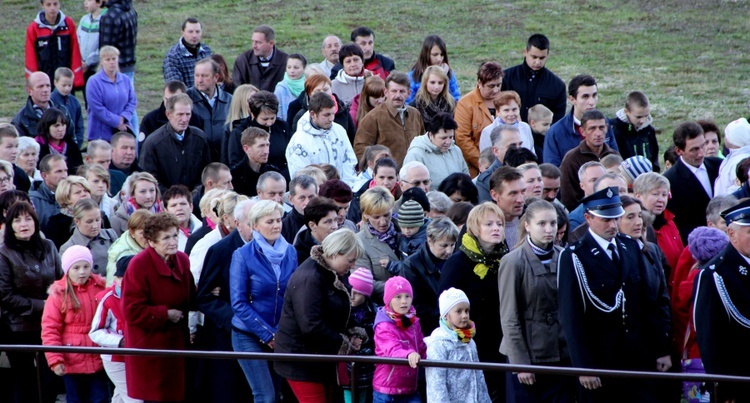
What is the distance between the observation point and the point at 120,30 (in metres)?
15.6

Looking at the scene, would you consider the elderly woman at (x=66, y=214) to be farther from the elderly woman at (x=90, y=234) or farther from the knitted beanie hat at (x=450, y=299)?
the knitted beanie hat at (x=450, y=299)

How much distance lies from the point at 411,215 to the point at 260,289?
1285 mm

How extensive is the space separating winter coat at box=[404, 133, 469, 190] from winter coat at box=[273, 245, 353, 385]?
334 centimetres

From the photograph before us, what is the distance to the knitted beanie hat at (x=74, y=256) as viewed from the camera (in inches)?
339

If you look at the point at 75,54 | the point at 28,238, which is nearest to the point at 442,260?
the point at 28,238

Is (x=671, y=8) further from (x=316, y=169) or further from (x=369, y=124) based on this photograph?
(x=316, y=169)

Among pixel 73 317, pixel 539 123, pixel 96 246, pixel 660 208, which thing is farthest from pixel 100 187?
pixel 660 208

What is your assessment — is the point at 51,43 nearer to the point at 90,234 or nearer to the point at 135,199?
the point at 135,199

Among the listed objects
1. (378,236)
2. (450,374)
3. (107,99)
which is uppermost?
(107,99)

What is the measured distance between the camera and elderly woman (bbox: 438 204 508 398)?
8.27m

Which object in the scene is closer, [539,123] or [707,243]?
[707,243]

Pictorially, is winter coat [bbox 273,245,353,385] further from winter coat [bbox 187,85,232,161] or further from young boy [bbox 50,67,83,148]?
young boy [bbox 50,67,83,148]

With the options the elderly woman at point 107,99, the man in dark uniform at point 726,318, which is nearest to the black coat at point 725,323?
the man in dark uniform at point 726,318

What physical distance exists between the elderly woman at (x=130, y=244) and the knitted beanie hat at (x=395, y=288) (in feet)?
6.56
